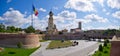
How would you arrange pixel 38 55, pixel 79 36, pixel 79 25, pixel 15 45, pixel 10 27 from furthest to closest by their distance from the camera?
pixel 79 25 → pixel 79 36 → pixel 10 27 → pixel 15 45 → pixel 38 55

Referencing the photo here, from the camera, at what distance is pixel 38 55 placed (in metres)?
30.0

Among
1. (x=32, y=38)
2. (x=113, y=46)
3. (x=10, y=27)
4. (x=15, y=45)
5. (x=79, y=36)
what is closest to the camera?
(x=113, y=46)

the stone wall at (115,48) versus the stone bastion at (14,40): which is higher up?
the stone wall at (115,48)

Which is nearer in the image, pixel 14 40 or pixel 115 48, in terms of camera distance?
pixel 115 48

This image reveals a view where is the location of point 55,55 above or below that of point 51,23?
below

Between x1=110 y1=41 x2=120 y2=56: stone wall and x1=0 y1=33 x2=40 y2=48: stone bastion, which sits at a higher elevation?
x1=110 y1=41 x2=120 y2=56: stone wall

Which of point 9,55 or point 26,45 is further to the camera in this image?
point 26,45

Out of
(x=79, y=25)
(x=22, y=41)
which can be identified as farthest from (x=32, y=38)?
(x=79, y=25)

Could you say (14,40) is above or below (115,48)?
below

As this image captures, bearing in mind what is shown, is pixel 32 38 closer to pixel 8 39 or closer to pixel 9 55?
pixel 8 39

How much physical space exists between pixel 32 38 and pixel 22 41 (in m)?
2.97

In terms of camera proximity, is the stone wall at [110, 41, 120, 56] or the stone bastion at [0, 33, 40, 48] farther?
the stone bastion at [0, 33, 40, 48]

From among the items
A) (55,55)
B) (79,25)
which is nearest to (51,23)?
(79,25)

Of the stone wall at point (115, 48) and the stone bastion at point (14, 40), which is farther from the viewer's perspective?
the stone bastion at point (14, 40)
